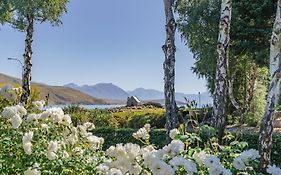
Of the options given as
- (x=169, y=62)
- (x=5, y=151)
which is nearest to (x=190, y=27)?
(x=169, y=62)

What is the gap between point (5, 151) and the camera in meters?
3.79

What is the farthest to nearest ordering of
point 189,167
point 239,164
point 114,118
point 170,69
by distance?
point 114,118, point 170,69, point 239,164, point 189,167

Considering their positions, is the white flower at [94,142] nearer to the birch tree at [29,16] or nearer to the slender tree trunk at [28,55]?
the birch tree at [29,16]

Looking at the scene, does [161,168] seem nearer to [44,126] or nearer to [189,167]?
[189,167]

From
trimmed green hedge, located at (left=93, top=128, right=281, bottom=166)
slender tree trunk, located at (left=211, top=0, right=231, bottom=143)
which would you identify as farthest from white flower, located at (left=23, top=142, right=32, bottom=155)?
slender tree trunk, located at (left=211, top=0, right=231, bottom=143)

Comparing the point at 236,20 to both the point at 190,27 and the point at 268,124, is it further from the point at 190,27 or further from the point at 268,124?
the point at 268,124

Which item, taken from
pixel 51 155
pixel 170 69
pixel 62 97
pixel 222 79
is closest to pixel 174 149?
pixel 51 155

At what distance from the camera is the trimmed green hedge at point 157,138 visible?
316 inches

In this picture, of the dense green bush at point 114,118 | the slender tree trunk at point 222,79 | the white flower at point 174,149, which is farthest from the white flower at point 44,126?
the dense green bush at point 114,118

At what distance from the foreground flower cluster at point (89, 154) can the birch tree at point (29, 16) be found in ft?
31.4

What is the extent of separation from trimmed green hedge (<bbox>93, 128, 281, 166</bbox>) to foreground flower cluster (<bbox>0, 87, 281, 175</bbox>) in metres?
3.92

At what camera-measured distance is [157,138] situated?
9.68 m

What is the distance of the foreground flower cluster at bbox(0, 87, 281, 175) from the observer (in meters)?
2.83

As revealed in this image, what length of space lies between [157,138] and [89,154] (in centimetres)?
566
